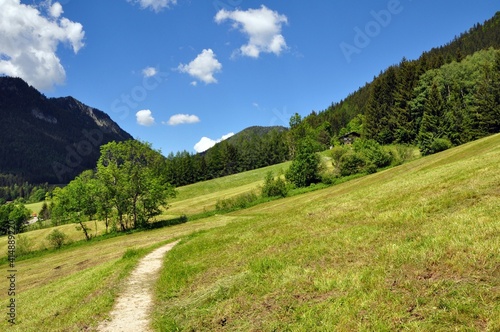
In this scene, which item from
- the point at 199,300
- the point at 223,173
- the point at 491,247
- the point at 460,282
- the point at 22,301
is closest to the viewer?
the point at 460,282

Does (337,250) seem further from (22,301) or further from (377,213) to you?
(22,301)

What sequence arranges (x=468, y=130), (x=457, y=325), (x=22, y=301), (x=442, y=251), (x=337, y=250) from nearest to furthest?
(x=457, y=325) < (x=442, y=251) < (x=337, y=250) < (x=22, y=301) < (x=468, y=130)

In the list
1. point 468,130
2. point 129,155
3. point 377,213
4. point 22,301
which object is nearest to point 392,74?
point 468,130

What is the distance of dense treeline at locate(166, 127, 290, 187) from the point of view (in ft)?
524

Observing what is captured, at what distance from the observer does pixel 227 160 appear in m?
172

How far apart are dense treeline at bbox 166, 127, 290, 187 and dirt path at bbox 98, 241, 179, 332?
141018 millimetres

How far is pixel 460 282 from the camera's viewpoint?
8.52m

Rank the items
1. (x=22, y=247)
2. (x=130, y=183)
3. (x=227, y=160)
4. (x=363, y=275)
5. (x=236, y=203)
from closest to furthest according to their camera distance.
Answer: (x=363, y=275) < (x=22, y=247) < (x=130, y=183) < (x=236, y=203) < (x=227, y=160)

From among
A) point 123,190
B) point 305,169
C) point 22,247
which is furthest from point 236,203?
point 22,247

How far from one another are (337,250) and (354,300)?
4.70 meters

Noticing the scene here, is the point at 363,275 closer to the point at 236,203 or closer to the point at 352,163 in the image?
the point at 236,203

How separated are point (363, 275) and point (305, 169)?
70055 millimetres

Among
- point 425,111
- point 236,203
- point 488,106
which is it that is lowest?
point 236,203

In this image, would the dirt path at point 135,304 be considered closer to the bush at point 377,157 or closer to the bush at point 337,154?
the bush at point 377,157
